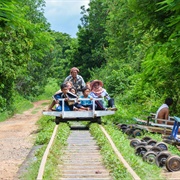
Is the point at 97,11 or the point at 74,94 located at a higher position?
the point at 97,11

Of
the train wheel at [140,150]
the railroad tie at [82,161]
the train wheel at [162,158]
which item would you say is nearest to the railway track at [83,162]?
the railroad tie at [82,161]

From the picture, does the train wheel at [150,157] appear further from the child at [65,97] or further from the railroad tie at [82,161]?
the child at [65,97]

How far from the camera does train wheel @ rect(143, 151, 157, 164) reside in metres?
8.79

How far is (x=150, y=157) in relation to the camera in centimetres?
890

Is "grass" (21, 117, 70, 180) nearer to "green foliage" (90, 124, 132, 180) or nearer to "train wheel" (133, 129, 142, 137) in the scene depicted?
"green foliage" (90, 124, 132, 180)

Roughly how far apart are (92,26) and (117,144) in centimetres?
4047

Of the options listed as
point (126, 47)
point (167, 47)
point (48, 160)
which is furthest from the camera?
point (126, 47)

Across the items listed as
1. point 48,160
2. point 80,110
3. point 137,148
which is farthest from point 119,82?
point 48,160

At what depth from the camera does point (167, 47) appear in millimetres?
11320

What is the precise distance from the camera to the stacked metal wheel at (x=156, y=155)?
810 cm

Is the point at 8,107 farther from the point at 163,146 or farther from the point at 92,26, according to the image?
the point at 92,26

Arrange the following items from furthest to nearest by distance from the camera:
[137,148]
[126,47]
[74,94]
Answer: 1. [126,47]
2. [74,94]
3. [137,148]

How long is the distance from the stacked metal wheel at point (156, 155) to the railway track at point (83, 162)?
26.9 inches

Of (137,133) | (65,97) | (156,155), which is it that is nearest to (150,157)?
(156,155)
